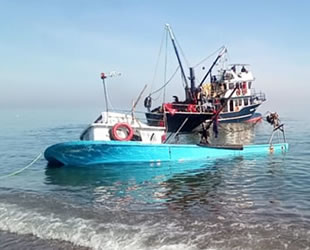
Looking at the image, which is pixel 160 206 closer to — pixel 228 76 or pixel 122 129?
pixel 122 129

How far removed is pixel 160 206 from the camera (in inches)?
416

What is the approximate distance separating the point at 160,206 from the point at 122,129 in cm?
752

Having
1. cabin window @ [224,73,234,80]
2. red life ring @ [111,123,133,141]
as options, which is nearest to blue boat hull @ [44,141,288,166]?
red life ring @ [111,123,133,141]

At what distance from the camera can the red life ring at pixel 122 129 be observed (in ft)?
56.6

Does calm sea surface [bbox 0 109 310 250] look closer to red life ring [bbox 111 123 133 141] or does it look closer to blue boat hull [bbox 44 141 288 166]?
blue boat hull [bbox 44 141 288 166]

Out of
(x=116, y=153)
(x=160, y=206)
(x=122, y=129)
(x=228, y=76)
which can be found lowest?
(x=160, y=206)

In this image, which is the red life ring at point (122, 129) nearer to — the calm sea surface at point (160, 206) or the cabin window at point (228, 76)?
the calm sea surface at point (160, 206)

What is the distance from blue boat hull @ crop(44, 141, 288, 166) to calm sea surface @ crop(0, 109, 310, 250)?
0.53 meters

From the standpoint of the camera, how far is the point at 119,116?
18.3m

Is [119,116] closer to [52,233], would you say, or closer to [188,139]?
[52,233]

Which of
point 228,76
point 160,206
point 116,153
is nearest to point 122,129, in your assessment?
point 116,153

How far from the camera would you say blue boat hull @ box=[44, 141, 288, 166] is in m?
16.8

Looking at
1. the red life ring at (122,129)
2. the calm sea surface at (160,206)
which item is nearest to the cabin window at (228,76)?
the calm sea surface at (160,206)

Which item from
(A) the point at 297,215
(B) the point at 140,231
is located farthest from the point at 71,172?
(A) the point at 297,215
